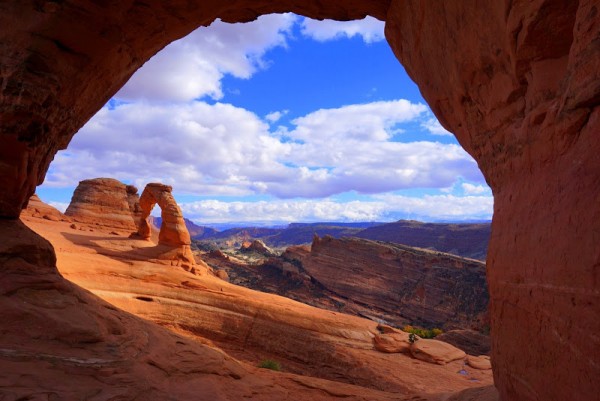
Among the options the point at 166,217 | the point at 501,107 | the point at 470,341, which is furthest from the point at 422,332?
the point at 501,107

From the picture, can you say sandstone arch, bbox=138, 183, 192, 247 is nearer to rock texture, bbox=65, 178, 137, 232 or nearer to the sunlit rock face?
rock texture, bbox=65, 178, 137, 232

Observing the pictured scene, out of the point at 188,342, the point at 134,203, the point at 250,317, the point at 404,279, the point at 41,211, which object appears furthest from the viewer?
the point at 404,279

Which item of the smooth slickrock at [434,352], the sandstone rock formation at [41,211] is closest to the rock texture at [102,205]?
the sandstone rock formation at [41,211]

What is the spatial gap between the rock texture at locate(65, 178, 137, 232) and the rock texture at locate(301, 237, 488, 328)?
83.3 ft

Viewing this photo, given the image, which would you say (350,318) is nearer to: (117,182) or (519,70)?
(519,70)

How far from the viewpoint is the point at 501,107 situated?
5633mm

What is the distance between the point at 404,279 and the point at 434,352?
31.0 metres

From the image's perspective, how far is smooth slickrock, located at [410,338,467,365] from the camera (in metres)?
18.1

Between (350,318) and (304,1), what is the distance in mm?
17157

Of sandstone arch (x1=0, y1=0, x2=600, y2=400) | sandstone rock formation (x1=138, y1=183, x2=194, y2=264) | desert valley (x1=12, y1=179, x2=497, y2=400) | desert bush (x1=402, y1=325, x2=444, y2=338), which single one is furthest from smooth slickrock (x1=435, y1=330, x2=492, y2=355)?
sandstone arch (x1=0, y1=0, x2=600, y2=400)

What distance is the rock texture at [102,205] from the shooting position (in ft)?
120

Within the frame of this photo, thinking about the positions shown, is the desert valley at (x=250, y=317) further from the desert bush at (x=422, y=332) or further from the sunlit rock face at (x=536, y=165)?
the sunlit rock face at (x=536, y=165)

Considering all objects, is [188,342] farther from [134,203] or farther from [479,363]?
[134,203]

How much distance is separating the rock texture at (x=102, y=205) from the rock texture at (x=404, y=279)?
83.3 feet
